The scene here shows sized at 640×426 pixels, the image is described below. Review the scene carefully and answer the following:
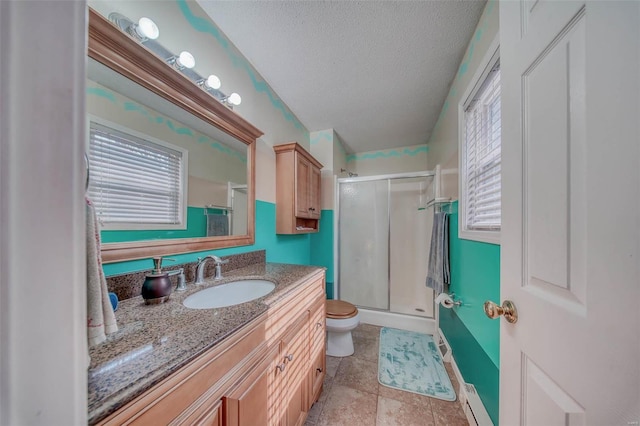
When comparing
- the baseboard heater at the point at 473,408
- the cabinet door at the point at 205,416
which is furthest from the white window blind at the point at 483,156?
the cabinet door at the point at 205,416

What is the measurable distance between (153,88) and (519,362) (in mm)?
1630

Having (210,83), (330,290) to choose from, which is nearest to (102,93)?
(210,83)

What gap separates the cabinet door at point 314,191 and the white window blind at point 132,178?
124 cm

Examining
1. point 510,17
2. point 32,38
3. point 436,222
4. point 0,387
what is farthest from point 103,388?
point 436,222

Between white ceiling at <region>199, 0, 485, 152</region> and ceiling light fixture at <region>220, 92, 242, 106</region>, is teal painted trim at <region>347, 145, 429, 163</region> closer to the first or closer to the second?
white ceiling at <region>199, 0, 485, 152</region>

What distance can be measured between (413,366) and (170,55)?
2571 millimetres

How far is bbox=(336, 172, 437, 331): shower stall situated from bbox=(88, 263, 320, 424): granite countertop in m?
1.92

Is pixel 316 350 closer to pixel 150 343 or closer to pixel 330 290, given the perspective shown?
pixel 150 343

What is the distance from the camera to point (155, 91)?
0.96 meters

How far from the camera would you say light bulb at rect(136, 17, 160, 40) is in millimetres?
874

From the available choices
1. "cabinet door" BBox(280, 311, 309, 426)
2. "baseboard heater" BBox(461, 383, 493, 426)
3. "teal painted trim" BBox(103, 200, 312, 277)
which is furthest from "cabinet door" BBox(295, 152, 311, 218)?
"baseboard heater" BBox(461, 383, 493, 426)

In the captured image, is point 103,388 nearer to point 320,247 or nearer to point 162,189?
point 162,189

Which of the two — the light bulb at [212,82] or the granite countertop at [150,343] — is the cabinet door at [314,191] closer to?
the light bulb at [212,82]

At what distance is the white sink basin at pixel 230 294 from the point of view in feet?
3.29
